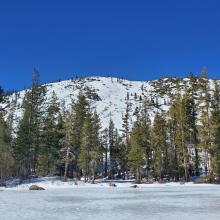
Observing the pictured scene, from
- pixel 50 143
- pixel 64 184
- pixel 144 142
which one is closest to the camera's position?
pixel 64 184

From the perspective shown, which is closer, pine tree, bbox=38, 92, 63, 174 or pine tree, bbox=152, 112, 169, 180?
pine tree, bbox=152, 112, 169, 180

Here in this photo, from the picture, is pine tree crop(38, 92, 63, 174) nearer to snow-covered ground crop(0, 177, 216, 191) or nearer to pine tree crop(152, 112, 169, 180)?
snow-covered ground crop(0, 177, 216, 191)

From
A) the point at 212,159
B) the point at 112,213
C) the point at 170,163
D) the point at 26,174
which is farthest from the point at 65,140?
the point at 112,213

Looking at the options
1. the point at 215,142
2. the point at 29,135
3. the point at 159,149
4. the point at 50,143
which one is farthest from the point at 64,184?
the point at 215,142

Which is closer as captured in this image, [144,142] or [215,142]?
[215,142]

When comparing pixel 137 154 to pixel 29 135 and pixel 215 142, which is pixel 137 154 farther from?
pixel 29 135

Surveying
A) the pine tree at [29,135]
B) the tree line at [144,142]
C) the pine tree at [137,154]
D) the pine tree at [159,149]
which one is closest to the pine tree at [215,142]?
the tree line at [144,142]

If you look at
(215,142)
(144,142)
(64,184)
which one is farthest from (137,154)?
(64,184)

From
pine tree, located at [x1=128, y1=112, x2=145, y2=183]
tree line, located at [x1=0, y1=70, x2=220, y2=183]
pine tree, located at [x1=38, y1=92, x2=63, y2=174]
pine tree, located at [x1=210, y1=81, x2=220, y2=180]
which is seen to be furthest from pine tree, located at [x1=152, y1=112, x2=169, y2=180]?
pine tree, located at [x1=38, y1=92, x2=63, y2=174]

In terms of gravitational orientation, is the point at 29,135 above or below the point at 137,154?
above

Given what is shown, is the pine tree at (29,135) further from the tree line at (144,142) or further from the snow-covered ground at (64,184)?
the snow-covered ground at (64,184)

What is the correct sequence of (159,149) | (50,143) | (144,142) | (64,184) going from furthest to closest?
1. (50,143)
2. (144,142)
3. (159,149)
4. (64,184)

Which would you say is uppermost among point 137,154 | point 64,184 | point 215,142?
point 215,142

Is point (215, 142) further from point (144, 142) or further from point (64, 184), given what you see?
point (64, 184)
